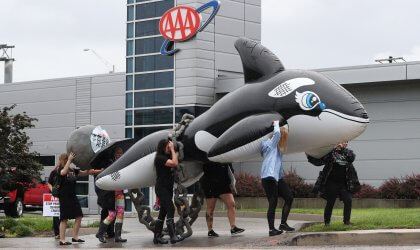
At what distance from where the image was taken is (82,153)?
1405cm

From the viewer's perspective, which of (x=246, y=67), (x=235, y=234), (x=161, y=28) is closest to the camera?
(x=246, y=67)

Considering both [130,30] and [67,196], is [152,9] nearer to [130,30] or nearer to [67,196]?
[130,30]

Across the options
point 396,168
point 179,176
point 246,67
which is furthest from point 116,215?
point 396,168

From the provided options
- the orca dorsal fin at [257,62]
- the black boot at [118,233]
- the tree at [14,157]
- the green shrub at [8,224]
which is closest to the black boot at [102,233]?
the black boot at [118,233]

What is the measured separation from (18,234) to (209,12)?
1713 cm

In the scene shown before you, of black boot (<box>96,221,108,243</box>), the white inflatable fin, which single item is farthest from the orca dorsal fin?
black boot (<box>96,221,108,243</box>)

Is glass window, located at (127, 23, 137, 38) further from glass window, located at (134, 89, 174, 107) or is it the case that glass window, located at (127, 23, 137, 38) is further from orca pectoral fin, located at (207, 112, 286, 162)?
orca pectoral fin, located at (207, 112, 286, 162)

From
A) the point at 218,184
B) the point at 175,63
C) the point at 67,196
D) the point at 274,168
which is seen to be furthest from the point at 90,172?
the point at 175,63

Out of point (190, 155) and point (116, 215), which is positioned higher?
point (190, 155)

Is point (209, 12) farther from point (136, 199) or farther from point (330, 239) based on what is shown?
point (330, 239)

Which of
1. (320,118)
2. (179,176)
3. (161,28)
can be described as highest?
(161,28)

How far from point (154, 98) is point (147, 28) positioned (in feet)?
9.79

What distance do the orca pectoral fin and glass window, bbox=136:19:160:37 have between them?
21636 mm

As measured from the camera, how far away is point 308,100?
11.9 meters
